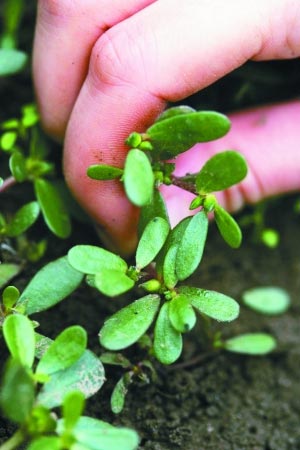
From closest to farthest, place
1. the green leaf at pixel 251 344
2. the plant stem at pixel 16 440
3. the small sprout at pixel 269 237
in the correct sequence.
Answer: the plant stem at pixel 16 440 → the green leaf at pixel 251 344 → the small sprout at pixel 269 237

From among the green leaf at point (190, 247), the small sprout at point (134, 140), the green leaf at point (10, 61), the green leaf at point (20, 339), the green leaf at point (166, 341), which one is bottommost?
the green leaf at point (166, 341)

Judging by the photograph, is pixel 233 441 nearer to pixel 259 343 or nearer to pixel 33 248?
pixel 259 343

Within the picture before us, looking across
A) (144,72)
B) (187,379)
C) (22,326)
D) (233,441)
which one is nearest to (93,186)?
(144,72)

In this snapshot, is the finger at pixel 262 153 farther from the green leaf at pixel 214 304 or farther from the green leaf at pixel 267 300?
the green leaf at pixel 214 304

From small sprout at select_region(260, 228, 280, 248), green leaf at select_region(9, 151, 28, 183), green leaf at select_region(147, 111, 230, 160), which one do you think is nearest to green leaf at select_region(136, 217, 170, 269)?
green leaf at select_region(147, 111, 230, 160)

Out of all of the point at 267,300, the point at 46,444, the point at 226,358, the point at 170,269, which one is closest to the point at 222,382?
the point at 226,358

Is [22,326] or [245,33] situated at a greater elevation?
[245,33]

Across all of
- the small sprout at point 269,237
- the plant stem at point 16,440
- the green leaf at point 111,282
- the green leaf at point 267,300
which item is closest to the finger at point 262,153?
the small sprout at point 269,237

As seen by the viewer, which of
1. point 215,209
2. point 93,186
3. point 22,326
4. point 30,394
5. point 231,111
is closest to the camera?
point 30,394
